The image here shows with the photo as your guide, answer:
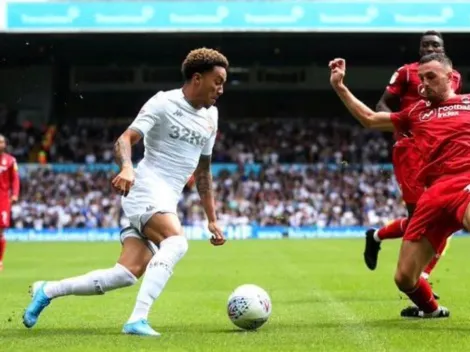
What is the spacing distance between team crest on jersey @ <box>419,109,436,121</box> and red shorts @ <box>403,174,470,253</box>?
0.53m

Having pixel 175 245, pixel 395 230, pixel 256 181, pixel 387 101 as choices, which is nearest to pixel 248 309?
pixel 175 245

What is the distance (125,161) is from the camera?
22.6ft

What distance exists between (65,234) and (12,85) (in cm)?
941

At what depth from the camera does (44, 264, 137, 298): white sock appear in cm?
748

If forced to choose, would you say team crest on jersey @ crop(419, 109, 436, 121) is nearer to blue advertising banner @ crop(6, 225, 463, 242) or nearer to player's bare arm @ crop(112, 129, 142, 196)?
player's bare arm @ crop(112, 129, 142, 196)

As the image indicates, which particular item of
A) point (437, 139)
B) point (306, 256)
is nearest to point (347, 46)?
point (306, 256)

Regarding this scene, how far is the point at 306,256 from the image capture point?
20.2 metres

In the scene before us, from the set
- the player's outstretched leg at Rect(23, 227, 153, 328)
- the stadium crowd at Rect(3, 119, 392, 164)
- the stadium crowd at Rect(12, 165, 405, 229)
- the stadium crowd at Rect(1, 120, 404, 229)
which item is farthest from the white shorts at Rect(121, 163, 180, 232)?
the stadium crowd at Rect(3, 119, 392, 164)

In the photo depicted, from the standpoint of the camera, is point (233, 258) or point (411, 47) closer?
point (233, 258)

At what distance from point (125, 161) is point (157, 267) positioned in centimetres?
82

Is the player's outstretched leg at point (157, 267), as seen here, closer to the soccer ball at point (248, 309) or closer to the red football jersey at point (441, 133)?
the soccer ball at point (248, 309)

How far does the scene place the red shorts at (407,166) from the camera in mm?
9602

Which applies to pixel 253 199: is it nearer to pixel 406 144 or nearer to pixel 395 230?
pixel 395 230

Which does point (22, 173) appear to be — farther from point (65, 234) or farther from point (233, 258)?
point (233, 258)
